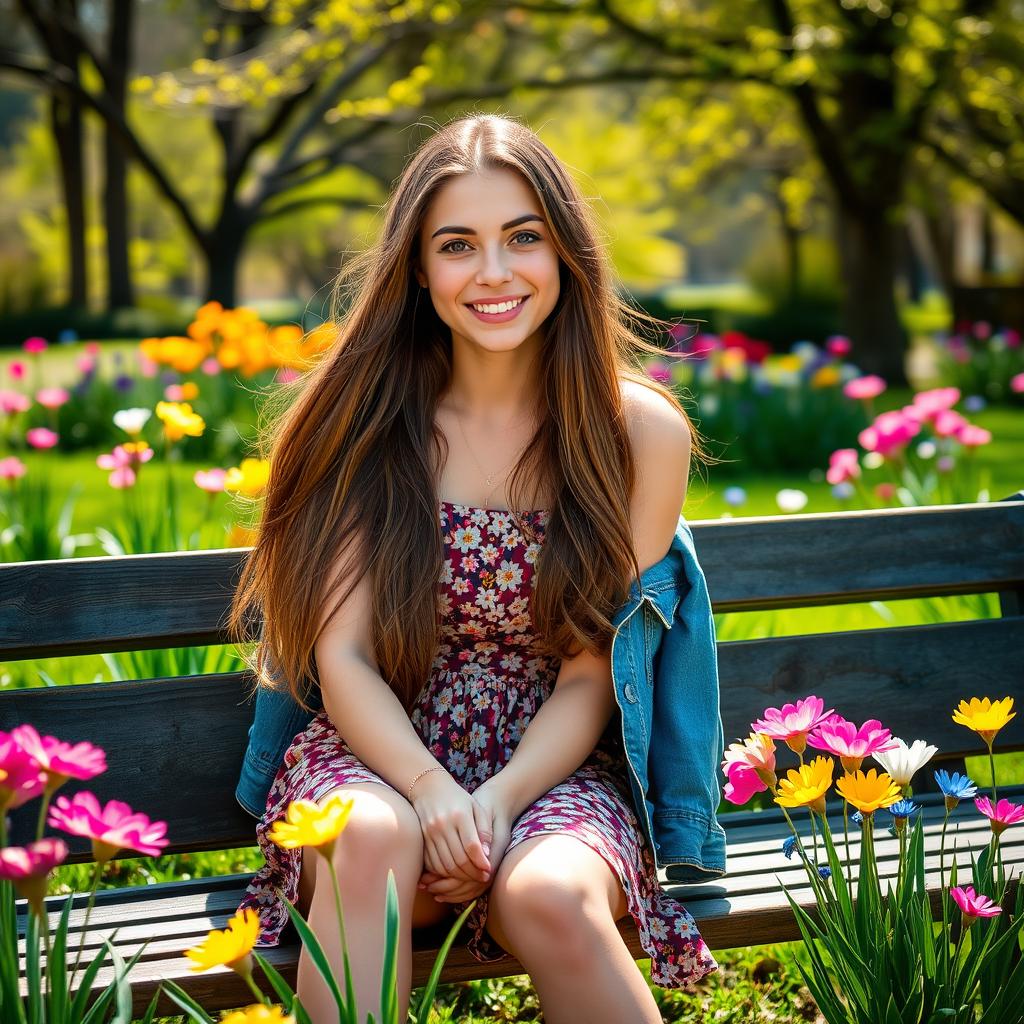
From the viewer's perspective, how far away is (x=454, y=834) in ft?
6.30

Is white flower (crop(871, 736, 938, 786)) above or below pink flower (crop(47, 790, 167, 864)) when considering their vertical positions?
below

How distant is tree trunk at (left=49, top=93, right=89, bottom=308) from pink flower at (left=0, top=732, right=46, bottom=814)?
68.5ft

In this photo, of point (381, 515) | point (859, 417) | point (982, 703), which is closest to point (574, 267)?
point (381, 515)

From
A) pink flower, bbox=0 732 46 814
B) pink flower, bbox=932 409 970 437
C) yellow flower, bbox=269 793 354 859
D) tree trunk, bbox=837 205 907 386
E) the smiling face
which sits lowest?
tree trunk, bbox=837 205 907 386

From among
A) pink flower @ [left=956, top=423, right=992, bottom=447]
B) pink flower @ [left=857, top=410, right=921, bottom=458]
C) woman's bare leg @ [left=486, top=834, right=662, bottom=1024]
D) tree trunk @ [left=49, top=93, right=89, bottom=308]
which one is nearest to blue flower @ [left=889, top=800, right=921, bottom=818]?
woman's bare leg @ [left=486, top=834, right=662, bottom=1024]

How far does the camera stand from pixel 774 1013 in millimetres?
2582

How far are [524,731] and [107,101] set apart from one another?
1457 cm

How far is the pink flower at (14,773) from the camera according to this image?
1326 millimetres

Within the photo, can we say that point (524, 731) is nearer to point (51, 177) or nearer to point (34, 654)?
point (34, 654)

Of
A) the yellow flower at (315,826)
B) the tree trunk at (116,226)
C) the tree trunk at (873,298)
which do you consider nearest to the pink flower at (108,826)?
the yellow flower at (315,826)

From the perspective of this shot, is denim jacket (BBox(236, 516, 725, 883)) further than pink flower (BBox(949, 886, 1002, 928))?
Yes

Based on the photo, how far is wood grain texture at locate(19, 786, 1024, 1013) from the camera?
198 cm

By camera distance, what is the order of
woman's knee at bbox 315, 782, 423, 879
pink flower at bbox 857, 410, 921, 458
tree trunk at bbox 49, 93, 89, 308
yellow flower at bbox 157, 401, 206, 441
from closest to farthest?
woman's knee at bbox 315, 782, 423, 879, yellow flower at bbox 157, 401, 206, 441, pink flower at bbox 857, 410, 921, 458, tree trunk at bbox 49, 93, 89, 308

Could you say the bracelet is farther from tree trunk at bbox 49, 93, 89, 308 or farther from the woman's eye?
tree trunk at bbox 49, 93, 89, 308
